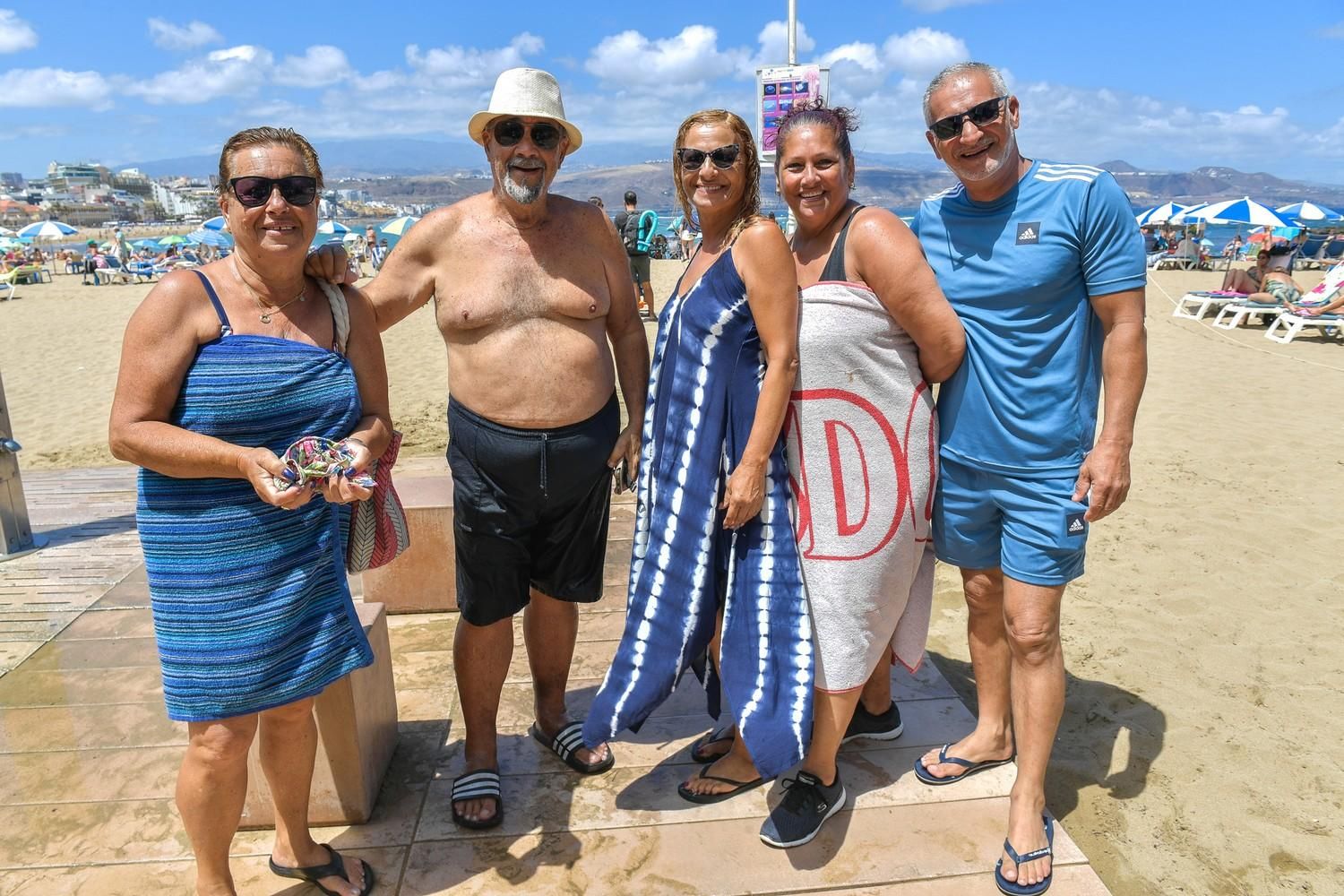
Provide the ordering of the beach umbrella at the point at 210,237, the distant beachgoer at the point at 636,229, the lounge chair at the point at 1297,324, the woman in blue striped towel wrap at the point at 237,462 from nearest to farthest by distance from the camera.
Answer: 1. the woman in blue striped towel wrap at the point at 237,462
2. the distant beachgoer at the point at 636,229
3. the lounge chair at the point at 1297,324
4. the beach umbrella at the point at 210,237

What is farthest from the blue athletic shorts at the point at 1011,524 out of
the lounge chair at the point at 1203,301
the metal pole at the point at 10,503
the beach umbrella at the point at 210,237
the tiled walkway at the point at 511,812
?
the beach umbrella at the point at 210,237

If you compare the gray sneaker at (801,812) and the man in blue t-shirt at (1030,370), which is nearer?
the man in blue t-shirt at (1030,370)

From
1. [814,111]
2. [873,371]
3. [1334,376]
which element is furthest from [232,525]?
[1334,376]

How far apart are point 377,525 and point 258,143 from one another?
0.97 meters

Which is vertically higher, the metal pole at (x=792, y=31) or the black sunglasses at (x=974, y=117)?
the metal pole at (x=792, y=31)

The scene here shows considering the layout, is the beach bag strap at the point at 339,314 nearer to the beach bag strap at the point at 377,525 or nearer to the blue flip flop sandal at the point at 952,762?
the beach bag strap at the point at 377,525

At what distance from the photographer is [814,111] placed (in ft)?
7.59

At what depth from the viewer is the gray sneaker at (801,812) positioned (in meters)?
2.48

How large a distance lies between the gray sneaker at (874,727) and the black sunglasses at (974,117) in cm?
188

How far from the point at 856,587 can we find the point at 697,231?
1123 mm

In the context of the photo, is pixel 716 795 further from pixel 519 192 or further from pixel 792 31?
pixel 792 31

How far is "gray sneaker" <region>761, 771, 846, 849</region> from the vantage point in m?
2.48

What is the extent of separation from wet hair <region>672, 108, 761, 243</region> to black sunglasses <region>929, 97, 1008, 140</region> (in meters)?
0.50

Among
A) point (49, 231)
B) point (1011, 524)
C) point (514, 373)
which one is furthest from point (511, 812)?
point (49, 231)
